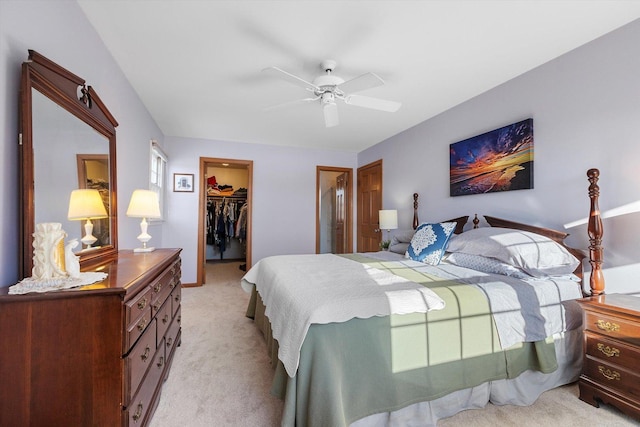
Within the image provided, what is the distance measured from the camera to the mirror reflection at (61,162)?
1.23 meters

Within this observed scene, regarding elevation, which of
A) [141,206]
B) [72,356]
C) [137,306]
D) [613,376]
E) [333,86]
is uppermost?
[333,86]

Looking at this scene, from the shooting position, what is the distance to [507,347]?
1.64 meters

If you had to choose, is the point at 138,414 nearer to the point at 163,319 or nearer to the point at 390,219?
the point at 163,319

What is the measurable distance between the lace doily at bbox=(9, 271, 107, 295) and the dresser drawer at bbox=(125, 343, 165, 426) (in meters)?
0.55

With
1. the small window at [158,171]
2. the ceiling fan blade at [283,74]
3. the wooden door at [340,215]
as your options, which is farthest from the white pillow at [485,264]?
the small window at [158,171]

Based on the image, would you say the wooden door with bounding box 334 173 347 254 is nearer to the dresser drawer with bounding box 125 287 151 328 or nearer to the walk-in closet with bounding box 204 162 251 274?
the walk-in closet with bounding box 204 162 251 274

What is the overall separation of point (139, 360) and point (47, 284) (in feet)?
1.71

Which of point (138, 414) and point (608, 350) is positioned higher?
point (608, 350)

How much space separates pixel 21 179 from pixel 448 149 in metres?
3.53

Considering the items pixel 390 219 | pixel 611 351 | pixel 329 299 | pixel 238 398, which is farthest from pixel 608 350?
pixel 390 219

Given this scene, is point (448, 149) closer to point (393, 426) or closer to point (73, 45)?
point (393, 426)

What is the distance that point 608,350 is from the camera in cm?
161

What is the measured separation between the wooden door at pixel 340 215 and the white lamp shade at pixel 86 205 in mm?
4290

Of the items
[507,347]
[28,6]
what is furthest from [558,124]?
[28,6]
